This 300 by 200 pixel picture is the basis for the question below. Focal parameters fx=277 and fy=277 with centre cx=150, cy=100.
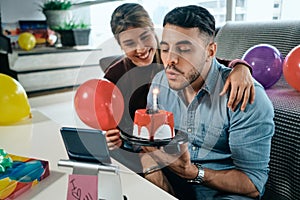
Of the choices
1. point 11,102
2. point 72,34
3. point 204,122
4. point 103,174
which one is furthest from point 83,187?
point 72,34

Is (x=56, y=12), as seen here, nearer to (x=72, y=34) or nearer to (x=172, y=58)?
(x=72, y=34)

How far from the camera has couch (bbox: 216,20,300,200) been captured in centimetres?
118

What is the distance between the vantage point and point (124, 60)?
76 cm

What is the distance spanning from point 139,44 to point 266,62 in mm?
1085

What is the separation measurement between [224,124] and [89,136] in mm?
526

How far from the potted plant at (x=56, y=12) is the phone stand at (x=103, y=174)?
13.0ft

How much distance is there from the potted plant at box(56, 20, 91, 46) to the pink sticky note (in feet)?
11.6

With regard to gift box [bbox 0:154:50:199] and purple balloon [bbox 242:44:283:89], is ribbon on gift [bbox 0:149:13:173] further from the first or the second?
purple balloon [bbox 242:44:283:89]

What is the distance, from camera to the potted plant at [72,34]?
3.80 m

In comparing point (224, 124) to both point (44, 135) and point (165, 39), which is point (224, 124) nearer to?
point (165, 39)

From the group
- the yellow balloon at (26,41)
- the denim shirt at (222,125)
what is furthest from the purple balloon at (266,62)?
the yellow balloon at (26,41)

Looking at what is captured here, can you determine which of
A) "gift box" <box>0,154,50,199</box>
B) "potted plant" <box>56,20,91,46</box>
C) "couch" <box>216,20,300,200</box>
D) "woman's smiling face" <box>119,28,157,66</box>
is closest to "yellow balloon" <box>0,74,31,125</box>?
"gift box" <box>0,154,50,199</box>

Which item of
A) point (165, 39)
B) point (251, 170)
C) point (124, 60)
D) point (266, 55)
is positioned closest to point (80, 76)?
point (124, 60)

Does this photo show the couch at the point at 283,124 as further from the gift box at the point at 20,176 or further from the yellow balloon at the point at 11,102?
the yellow balloon at the point at 11,102
